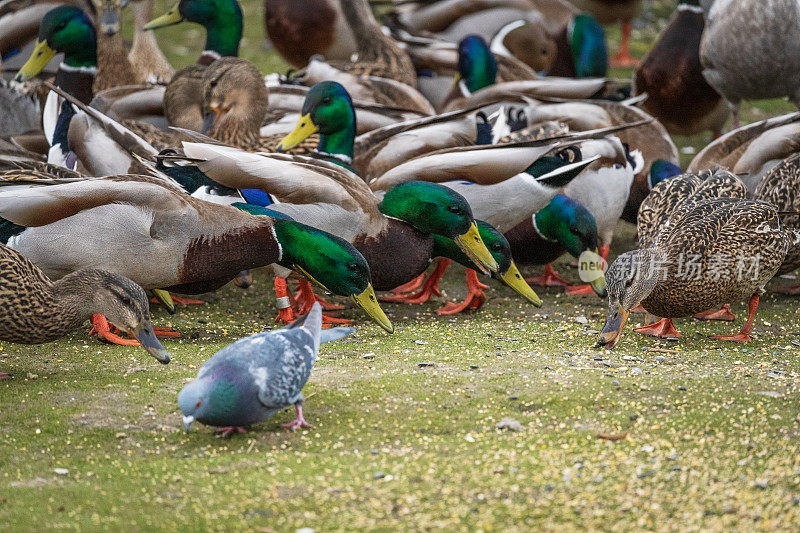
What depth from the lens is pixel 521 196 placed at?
5.76 m

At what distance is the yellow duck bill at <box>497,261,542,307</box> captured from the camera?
5426mm

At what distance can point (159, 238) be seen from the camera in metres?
4.74

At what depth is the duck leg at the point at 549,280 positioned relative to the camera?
20.2ft

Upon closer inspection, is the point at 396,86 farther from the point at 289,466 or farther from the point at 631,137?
the point at 289,466

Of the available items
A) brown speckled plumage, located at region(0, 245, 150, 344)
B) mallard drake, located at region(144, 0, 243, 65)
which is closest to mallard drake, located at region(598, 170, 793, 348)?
brown speckled plumage, located at region(0, 245, 150, 344)

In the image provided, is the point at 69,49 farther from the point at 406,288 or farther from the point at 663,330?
the point at 663,330

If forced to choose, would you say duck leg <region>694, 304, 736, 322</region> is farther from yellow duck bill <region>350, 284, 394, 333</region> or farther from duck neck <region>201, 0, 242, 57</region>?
duck neck <region>201, 0, 242, 57</region>

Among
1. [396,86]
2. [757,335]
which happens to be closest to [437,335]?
[757,335]

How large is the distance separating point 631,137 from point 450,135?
1.64 metres

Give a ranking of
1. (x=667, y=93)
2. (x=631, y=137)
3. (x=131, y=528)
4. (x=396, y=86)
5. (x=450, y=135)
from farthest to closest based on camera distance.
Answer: (x=667, y=93) → (x=396, y=86) → (x=631, y=137) → (x=450, y=135) → (x=131, y=528)

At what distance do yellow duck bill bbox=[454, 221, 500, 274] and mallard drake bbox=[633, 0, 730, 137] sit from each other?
409cm

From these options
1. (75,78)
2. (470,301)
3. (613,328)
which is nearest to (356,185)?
(470,301)

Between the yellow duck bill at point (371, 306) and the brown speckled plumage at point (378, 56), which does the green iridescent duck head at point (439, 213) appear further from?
the brown speckled plumage at point (378, 56)

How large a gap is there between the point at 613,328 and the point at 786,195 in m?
1.77
